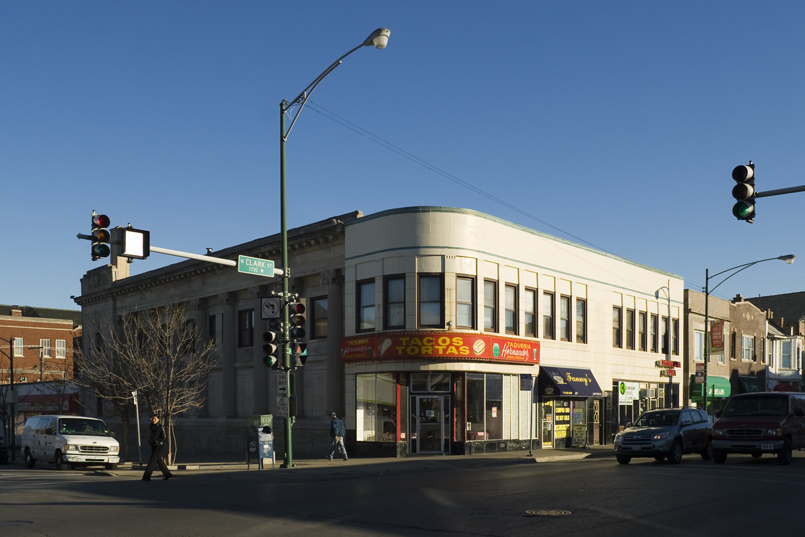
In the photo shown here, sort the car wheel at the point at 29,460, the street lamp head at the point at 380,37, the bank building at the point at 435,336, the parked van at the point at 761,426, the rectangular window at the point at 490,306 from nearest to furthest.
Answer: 1. the street lamp head at the point at 380,37
2. the parked van at the point at 761,426
3. the bank building at the point at 435,336
4. the car wheel at the point at 29,460
5. the rectangular window at the point at 490,306

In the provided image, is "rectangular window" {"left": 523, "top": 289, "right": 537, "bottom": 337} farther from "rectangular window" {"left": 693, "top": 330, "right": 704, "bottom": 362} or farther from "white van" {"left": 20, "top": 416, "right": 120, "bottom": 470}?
"rectangular window" {"left": 693, "top": 330, "right": 704, "bottom": 362}

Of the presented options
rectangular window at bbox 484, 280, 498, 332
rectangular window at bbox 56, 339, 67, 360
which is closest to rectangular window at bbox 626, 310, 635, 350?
rectangular window at bbox 484, 280, 498, 332

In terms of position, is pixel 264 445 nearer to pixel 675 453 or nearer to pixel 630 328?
pixel 675 453

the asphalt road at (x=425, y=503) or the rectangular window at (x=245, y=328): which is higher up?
the rectangular window at (x=245, y=328)

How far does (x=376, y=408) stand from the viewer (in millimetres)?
31578

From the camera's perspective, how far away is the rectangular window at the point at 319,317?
3541 centimetres

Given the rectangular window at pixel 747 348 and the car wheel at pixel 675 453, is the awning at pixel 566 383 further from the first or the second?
the rectangular window at pixel 747 348

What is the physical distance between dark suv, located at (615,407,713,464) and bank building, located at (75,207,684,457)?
6.93 meters

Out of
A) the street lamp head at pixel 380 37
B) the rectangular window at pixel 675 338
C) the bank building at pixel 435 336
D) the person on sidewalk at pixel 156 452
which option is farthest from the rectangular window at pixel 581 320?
the person on sidewalk at pixel 156 452

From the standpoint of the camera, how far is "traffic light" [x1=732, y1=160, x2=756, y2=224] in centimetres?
1614

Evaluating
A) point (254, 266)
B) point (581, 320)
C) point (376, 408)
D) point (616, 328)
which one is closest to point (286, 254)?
point (254, 266)

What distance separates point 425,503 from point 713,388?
130 ft

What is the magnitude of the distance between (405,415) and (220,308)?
48.1ft

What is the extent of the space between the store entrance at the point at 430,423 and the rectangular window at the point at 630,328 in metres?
15.4
